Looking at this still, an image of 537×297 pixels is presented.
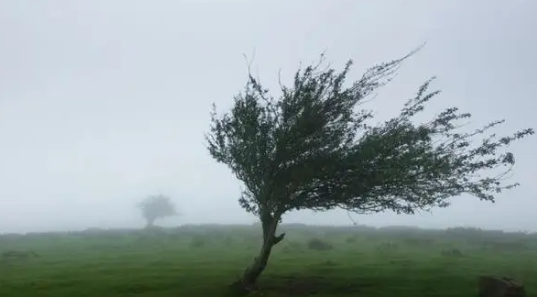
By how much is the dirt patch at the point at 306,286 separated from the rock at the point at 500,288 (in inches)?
313

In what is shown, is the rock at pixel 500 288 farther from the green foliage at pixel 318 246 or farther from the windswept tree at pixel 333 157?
the green foliage at pixel 318 246

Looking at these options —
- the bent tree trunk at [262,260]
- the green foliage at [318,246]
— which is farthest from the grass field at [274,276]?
the green foliage at [318,246]

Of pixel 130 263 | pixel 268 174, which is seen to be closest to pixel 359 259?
pixel 130 263

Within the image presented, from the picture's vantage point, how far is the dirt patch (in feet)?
118

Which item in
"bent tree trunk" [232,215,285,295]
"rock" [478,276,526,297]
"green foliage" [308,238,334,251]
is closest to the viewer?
"rock" [478,276,526,297]

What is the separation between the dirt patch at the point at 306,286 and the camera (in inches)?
1415

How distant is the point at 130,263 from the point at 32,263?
44.8ft

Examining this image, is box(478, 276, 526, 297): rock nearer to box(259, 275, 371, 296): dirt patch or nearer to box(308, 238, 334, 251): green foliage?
→ box(259, 275, 371, 296): dirt patch

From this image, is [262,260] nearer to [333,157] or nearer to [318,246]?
[333,157]

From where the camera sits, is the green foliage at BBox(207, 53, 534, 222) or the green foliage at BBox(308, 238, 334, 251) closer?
the green foliage at BBox(207, 53, 534, 222)

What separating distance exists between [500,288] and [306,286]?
12704mm

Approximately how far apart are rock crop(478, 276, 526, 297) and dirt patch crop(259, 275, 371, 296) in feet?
26.1

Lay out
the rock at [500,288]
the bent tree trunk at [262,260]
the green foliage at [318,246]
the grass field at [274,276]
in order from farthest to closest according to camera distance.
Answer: the green foliage at [318,246], the grass field at [274,276], the bent tree trunk at [262,260], the rock at [500,288]

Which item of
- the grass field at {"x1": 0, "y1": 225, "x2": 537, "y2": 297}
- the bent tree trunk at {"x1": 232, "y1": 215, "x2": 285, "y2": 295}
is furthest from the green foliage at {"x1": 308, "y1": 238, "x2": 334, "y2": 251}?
the bent tree trunk at {"x1": 232, "y1": 215, "x2": 285, "y2": 295}
